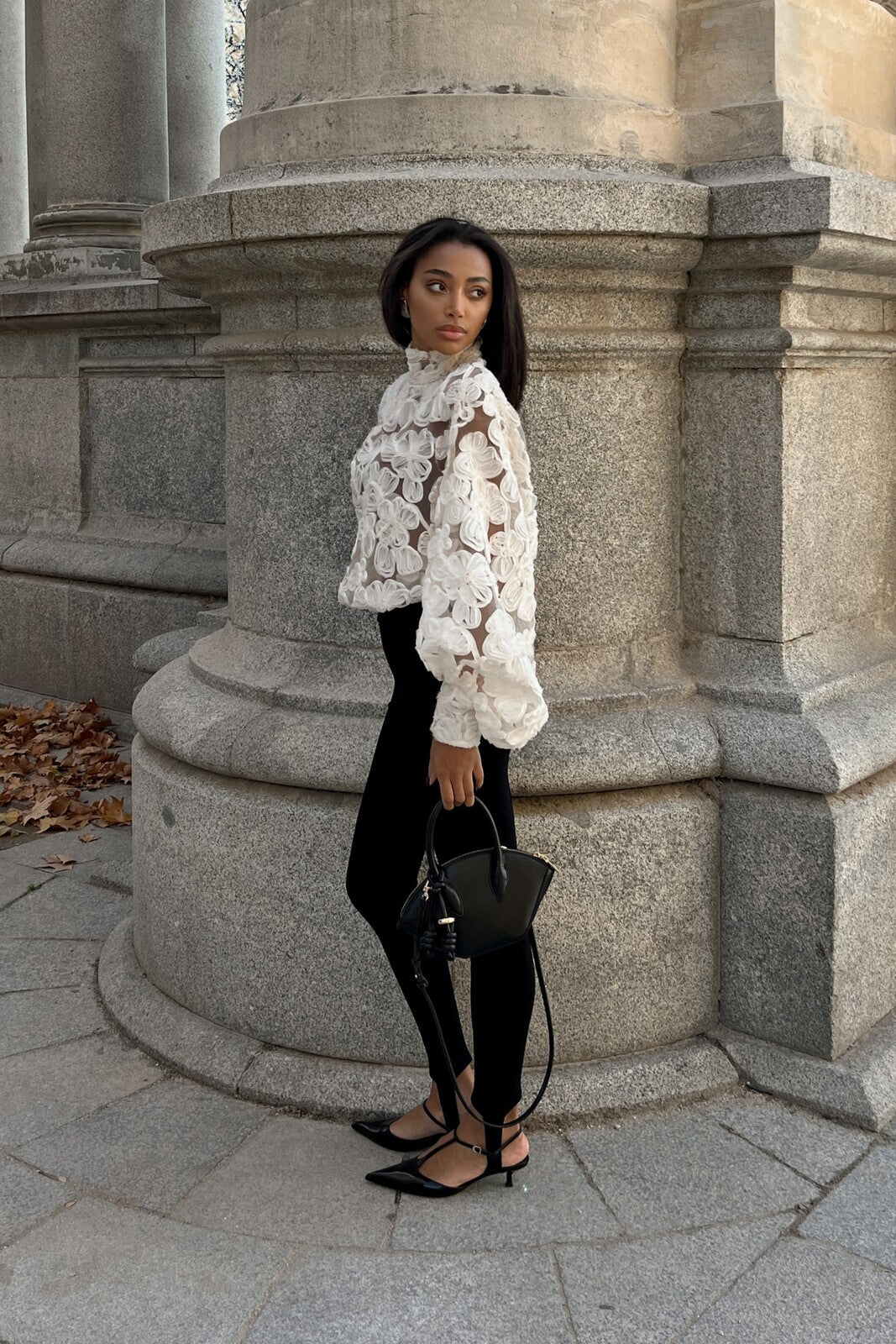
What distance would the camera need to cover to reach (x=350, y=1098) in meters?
3.31

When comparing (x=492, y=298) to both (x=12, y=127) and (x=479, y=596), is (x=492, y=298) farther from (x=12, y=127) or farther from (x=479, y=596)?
(x=12, y=127)

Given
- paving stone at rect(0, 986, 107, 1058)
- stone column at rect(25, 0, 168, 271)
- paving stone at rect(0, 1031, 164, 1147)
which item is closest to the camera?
paving stone at rect(0, 1031, 164, 1147)

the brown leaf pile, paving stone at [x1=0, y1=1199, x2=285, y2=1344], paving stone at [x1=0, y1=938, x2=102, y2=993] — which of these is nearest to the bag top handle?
paving stone at [x1=0, y1=1199, x2=285, y2=1344]

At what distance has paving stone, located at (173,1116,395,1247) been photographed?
2865 millimetres

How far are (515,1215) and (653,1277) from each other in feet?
1.07

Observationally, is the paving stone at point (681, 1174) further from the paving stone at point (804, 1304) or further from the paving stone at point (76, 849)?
the paving stone at point (76, 849)

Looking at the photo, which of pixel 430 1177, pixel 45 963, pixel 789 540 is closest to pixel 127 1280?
pixel 430 1177

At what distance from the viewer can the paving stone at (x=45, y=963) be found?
4.04 metres

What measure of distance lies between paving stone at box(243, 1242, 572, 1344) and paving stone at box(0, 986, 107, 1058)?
117 centimetres

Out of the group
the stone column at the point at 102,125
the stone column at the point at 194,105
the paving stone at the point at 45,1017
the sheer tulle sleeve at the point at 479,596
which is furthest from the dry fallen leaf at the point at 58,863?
the stone column at the point at 194,105

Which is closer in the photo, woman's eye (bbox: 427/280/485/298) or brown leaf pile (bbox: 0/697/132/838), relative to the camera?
woman's eye (bbox: 427/280/485/298)

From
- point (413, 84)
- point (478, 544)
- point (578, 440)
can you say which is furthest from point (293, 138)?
point (478, 544)

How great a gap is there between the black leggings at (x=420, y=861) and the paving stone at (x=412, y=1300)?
0.35m

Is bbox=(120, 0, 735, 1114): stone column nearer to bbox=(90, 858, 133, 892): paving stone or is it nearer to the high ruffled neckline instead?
the high ruffled neckline
